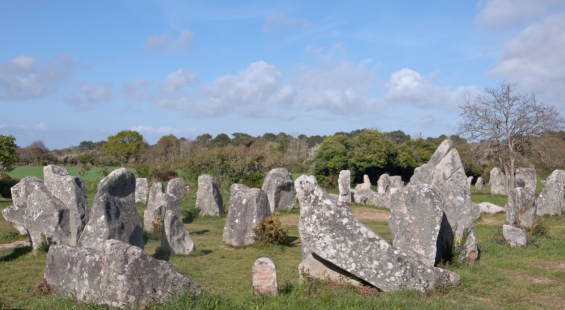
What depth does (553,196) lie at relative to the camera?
1633 cm

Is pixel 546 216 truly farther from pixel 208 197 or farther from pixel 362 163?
pixel 362 163

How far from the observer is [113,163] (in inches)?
2037

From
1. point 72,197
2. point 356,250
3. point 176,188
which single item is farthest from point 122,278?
point 176,188

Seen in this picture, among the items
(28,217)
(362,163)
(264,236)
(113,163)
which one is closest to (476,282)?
(264,236)

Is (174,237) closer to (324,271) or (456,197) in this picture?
(324,271)

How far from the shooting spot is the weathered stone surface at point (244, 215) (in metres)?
11.6

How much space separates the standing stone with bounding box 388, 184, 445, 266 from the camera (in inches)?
283

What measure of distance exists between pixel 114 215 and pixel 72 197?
2.08 meters

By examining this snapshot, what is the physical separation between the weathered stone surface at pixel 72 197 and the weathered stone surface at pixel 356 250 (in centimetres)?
651

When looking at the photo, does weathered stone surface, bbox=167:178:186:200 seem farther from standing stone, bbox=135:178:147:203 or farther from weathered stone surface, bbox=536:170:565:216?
weathered stone surface, bbox=536:170:565:216

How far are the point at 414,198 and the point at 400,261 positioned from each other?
182 centimetres

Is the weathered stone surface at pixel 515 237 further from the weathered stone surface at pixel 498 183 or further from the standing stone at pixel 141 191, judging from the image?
the weathered stone surface at pixel 498 183

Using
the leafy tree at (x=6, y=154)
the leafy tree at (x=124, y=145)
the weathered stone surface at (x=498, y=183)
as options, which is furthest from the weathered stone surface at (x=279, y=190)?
the leafy tree at (x=124, y=145)

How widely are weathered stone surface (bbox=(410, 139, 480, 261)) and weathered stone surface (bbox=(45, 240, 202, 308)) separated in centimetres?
578
